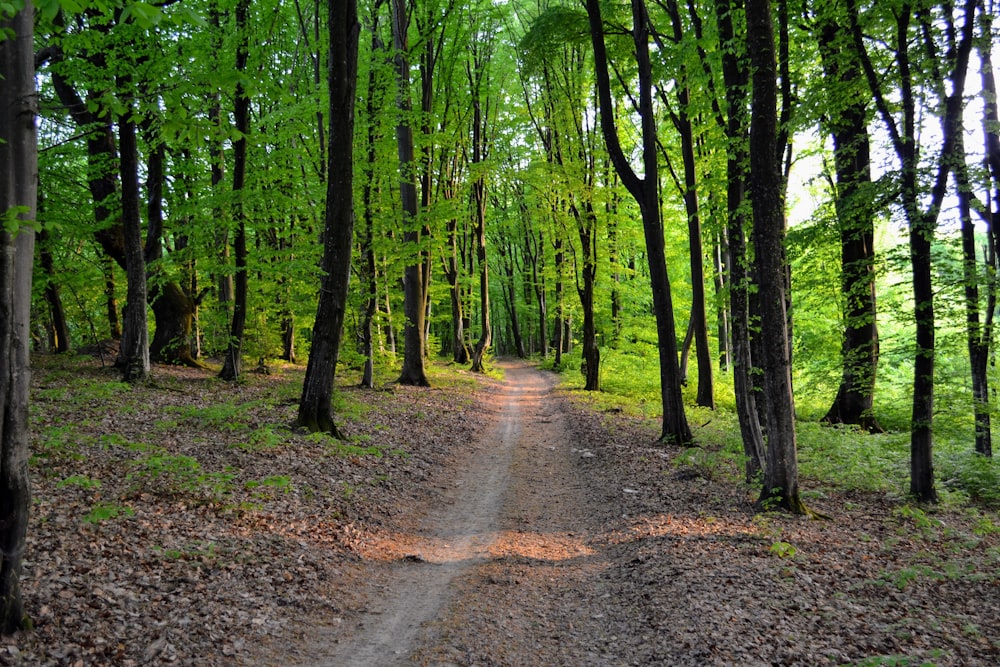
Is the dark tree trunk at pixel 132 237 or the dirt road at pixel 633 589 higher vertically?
the dark tree trunk at pixel 132 237

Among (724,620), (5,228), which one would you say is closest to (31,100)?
(5,228)

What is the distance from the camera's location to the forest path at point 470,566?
15.2 feet

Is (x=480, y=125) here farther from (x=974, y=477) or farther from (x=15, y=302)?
(x=15, y=302)

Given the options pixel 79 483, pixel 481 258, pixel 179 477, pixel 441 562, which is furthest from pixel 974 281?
pixel 481 258

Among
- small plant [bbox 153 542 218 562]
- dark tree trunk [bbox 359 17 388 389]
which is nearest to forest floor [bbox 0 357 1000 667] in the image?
small plant [bbox 153 542 218 562]

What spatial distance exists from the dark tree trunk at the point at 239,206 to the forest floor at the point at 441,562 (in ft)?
16.8

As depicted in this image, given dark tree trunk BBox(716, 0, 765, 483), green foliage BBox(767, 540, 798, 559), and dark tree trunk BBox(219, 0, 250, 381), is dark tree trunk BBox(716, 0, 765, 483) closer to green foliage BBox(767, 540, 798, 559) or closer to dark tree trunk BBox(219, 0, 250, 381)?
green foliage BBox(767, 540, 798, 559)

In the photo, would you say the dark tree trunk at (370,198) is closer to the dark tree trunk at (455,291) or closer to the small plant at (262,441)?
the small plant at (262,441)

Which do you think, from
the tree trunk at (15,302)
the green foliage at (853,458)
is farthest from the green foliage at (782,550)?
the tree trunk at (15,302)

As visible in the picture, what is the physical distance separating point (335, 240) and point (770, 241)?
7.39m

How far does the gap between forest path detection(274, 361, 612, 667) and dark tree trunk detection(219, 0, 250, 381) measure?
27.3ft

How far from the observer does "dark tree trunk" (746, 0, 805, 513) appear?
709 centimetres

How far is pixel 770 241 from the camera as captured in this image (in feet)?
23.7

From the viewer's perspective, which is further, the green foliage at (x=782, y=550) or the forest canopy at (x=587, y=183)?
the forest canopy at (x=587, y=183)
